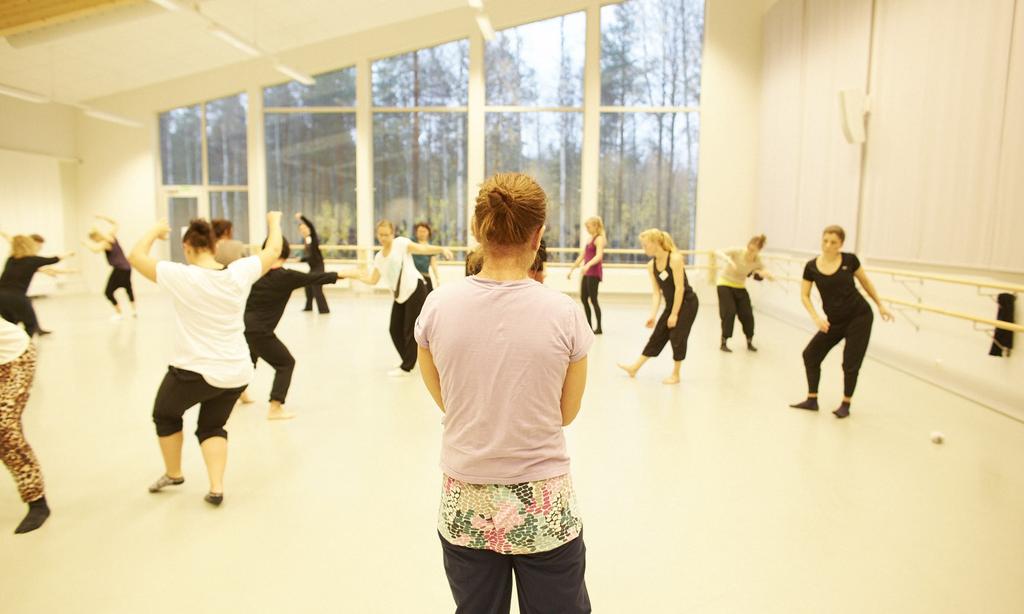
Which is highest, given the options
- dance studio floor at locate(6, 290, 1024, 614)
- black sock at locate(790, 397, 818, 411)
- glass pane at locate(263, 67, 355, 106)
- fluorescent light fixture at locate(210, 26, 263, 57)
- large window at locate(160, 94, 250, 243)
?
glass pane at locate(263, 67, 355, 106)

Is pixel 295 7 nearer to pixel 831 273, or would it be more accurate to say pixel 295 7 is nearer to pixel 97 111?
pixel 97 111

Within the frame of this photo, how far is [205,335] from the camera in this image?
10.4ft

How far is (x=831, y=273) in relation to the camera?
4898 millimetres

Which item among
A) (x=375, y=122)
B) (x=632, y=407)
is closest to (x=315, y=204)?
(x=375, y=122)

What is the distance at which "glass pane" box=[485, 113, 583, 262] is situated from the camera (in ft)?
46.8

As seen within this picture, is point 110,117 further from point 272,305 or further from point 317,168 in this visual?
point 272,305

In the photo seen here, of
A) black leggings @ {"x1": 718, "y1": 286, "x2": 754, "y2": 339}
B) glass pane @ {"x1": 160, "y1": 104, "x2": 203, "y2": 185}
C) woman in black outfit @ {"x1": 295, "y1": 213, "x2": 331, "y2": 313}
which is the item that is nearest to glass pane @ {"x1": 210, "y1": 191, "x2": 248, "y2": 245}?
glass pane @ {"x1": 160, "y1": 104, "x2": 203, "y2": 185}

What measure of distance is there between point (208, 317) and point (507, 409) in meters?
2.20

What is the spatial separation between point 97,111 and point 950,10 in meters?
13.2

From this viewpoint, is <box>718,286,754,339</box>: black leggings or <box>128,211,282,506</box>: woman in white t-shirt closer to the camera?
<box>128,211,282,506</box>: woman in white t-shirt

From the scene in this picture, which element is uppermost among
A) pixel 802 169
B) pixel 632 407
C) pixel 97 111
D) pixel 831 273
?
pixel 97 111

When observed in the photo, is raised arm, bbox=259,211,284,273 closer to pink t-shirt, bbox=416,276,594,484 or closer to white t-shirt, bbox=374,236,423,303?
pink t-shirt, bbox=416,276,594,484

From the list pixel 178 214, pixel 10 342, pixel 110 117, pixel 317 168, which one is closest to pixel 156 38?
pixel 110 117

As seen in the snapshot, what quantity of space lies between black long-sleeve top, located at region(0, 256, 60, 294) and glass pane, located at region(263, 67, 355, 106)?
8735 millimetres
